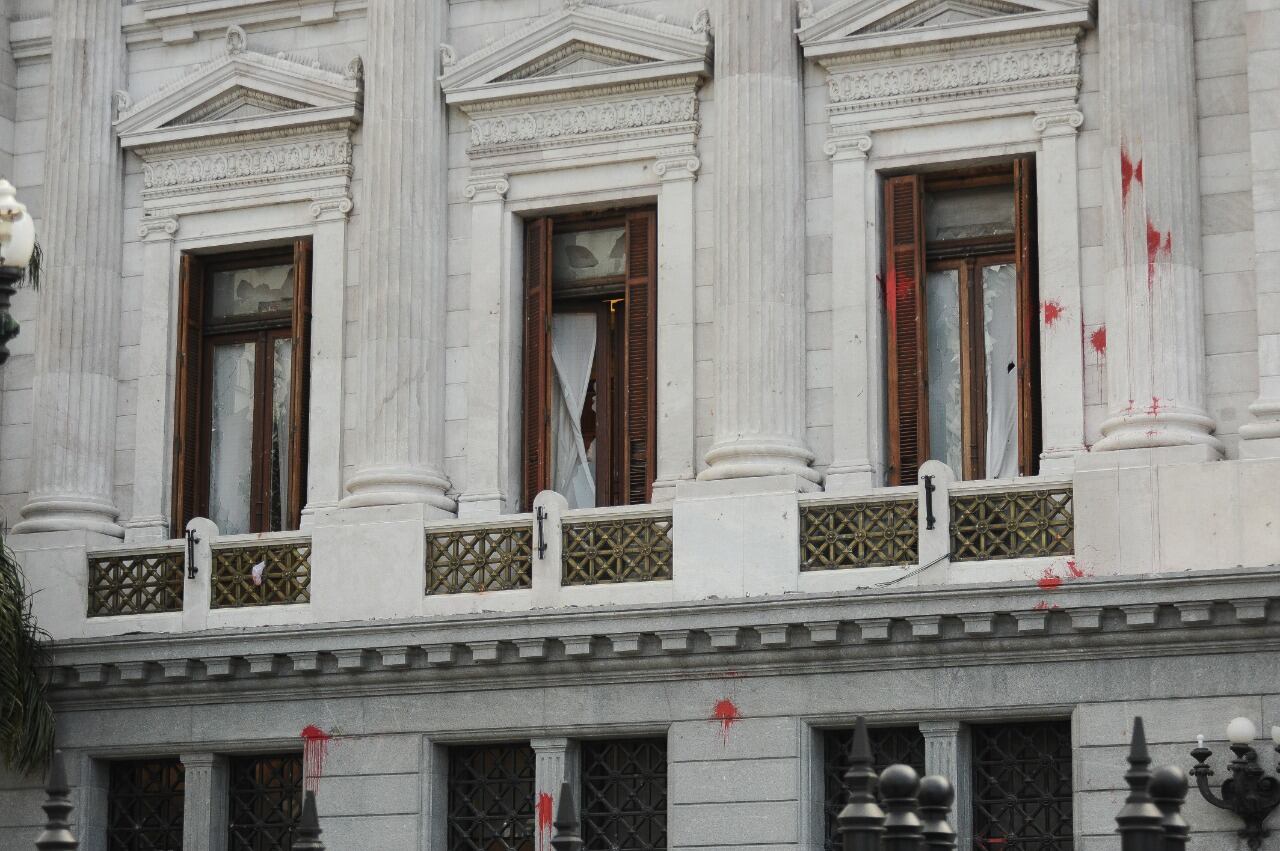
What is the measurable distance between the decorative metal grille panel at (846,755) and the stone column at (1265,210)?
3936 mm

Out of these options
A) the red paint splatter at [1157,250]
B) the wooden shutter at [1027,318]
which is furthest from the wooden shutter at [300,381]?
the red paint splatter at [1157,250]

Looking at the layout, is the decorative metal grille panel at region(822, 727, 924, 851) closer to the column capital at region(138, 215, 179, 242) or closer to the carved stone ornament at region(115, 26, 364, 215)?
the carved stone ornament at region(115, 26, 364, 215)

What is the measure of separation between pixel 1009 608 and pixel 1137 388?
7.64 ft

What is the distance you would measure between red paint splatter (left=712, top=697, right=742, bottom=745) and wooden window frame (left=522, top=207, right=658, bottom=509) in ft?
8.36

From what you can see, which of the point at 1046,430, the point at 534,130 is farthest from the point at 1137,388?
the point at 534,130

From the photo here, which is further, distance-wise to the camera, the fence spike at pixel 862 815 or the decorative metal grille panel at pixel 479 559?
the decorative metal grille panel at pixel 479 559

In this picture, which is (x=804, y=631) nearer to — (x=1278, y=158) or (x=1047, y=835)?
(x=1047, y=835)

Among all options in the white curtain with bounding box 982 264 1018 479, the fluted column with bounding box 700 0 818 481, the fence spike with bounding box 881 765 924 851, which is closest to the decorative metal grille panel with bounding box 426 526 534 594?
the fluted column with bounding box 700 0 818 481

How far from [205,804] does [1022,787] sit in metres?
8.12

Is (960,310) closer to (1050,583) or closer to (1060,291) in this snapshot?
(1060,291)

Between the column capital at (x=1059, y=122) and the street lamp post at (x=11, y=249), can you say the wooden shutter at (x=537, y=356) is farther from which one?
the street lamp post at (x=11, y=249)

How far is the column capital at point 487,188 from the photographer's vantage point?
28.1 meters

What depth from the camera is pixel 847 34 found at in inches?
1055

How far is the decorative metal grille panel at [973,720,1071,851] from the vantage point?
24.6 m
